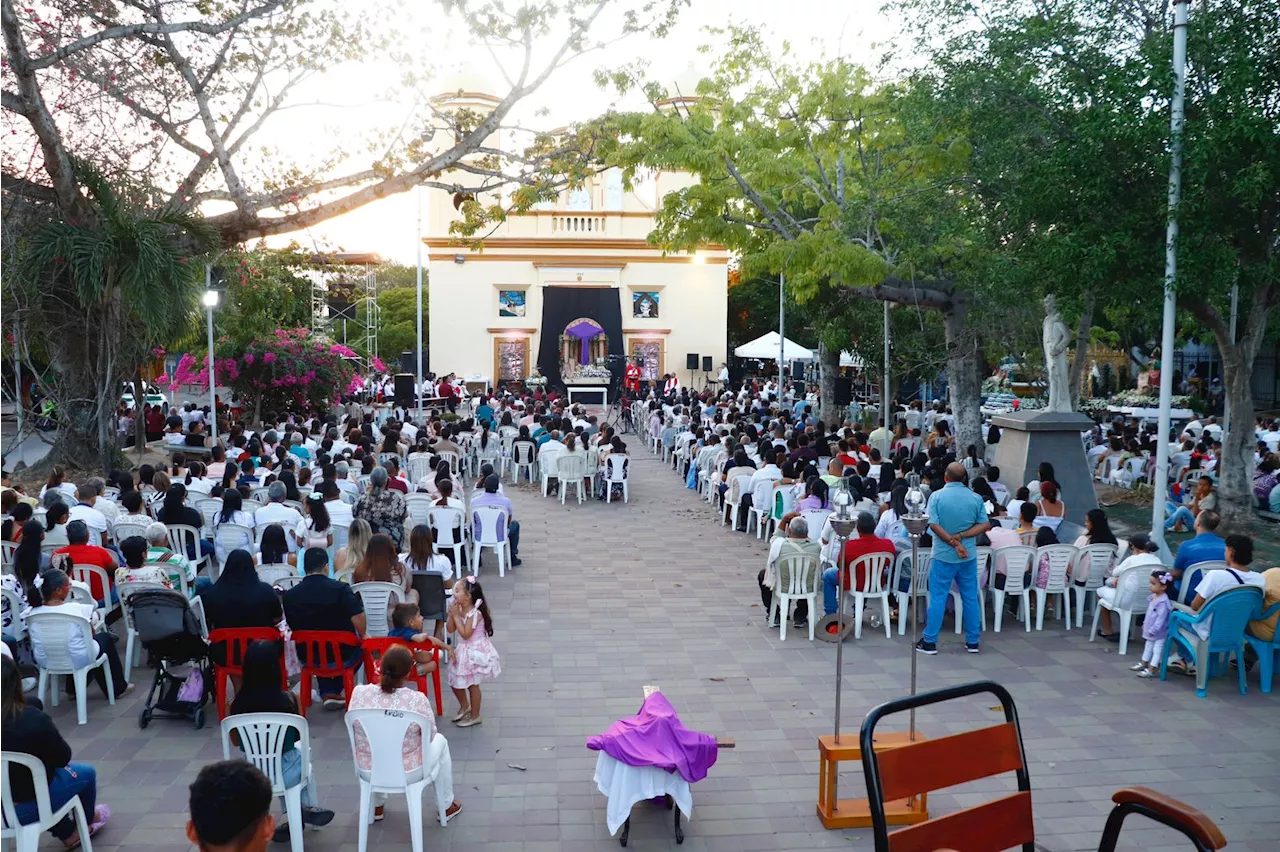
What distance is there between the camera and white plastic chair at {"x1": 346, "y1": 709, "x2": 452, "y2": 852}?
4.32m

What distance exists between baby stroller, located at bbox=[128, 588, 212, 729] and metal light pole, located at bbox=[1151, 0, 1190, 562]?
796 centimetres

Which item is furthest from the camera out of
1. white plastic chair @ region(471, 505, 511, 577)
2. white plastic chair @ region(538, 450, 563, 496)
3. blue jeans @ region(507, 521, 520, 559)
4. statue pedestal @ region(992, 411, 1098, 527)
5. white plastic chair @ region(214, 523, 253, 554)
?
white plastic chair @ region(538, 450, 563, 496)

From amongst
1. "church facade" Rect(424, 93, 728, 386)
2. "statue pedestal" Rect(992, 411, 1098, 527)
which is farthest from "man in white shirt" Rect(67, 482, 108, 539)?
"church facade" Rect(424, 93, 728, 386)

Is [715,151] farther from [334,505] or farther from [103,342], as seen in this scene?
[103,342]

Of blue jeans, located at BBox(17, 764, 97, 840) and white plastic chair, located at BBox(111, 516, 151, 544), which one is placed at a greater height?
white plastic chair, located at BBox(111, 516, 151, 544)

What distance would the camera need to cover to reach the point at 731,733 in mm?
5910

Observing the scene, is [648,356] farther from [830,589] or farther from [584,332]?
[830,589]

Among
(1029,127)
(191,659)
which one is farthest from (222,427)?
(1029,127)

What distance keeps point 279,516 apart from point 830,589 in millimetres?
4774

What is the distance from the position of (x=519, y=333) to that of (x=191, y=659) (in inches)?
1097

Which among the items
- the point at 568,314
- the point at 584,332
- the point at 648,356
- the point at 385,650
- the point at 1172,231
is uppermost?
the point at 568,314

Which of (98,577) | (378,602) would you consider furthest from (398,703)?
(98,577)

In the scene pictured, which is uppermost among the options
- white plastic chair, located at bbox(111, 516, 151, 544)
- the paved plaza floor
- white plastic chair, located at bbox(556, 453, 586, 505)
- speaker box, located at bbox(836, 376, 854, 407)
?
speaker box, located at bbox(836, 376, 854, 407)

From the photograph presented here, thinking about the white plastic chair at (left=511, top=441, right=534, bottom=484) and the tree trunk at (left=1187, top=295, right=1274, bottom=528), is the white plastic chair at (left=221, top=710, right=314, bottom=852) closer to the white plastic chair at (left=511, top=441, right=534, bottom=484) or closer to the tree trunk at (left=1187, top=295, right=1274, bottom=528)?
the tree trunk at (left=1187, top=295, right=1274, bottom=528)
